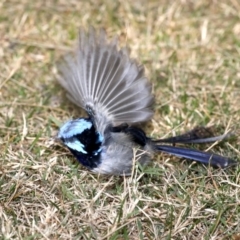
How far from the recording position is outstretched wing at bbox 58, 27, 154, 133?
11.3ft

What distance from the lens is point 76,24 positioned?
4.47 meters

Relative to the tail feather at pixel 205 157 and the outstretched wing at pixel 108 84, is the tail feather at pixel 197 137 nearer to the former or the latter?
the tail feather at pixel 205 157

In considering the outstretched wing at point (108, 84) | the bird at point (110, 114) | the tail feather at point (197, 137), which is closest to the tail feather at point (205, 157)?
the bird at point (110, 114)

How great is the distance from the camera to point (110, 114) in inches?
136

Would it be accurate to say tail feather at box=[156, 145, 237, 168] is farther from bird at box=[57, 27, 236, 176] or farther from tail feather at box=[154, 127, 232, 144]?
tail feather at box=[154, 127, 232, 144]

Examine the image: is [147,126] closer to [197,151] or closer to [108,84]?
[108,84]

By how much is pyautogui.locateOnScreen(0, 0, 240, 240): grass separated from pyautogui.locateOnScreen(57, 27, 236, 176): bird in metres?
0.07

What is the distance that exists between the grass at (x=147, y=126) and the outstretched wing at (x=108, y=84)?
14cm

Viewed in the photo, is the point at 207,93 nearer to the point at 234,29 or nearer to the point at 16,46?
the point at 234,29

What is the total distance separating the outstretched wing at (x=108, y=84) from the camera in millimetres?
3439

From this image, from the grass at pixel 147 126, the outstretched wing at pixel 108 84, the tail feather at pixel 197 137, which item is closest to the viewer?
the grass at pixel 147 126

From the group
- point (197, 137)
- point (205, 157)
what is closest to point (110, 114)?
point (197, 137)

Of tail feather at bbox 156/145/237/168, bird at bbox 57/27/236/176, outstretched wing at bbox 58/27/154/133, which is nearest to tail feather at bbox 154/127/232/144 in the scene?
bird at bbox 57/27/236/176

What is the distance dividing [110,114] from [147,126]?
25 centimetres
